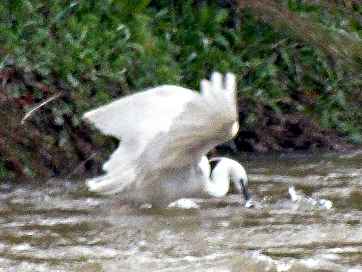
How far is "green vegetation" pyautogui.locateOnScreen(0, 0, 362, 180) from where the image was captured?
31.7 feet

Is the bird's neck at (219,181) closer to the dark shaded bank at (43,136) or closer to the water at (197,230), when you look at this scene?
the water at (197,230)

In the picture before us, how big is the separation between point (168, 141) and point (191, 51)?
325 cm

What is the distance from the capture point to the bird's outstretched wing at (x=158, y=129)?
7266mm

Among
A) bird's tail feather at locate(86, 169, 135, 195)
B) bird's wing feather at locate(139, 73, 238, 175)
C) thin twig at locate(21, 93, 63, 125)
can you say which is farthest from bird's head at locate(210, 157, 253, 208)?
thin twig at locate(21, 93, 63, 125)

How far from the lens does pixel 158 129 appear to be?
7.75m

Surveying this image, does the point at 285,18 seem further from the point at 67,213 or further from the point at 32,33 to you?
the point at 67,213

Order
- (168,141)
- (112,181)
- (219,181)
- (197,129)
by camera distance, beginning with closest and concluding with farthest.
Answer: (197,129), (168,141), (112,181), (219,181)

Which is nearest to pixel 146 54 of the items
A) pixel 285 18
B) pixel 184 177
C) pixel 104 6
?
pixel 104 6

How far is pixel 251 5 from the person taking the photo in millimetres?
10984

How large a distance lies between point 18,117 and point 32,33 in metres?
1.09

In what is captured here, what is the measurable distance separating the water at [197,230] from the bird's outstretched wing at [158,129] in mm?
369

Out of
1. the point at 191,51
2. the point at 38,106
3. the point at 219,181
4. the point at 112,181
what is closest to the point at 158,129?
the point at 112,181

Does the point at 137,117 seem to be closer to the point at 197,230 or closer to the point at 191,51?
the point at 197,230

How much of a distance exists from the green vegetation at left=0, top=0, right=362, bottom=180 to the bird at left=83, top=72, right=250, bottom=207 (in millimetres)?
1384
